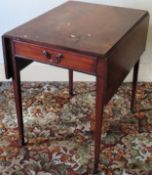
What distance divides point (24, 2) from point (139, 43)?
3.04 feet

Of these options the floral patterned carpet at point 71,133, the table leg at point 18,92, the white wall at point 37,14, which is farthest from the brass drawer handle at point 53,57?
the white wall at point 37,14

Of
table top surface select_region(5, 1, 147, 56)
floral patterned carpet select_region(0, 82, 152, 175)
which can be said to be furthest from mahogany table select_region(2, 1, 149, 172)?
floral patterned carpet select_region(0, 82, 152, 175)

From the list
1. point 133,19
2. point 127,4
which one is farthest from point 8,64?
point 127,4

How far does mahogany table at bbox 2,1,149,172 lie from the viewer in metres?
1.19

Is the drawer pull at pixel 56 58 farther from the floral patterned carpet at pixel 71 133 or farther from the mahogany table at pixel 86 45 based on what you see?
the floral patterned carpet at pixel 71 133

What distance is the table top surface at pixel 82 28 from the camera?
121 centimetres

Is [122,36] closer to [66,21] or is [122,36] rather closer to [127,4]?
[66,21]

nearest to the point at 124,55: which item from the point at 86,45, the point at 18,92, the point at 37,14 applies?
the point at 86,45

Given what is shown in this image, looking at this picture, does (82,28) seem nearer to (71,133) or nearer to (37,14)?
(71,133)

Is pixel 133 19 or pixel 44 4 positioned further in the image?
pixel 44 4

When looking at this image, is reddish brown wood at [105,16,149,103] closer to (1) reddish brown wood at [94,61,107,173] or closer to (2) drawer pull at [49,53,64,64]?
(1) reddish brown wood at [94,61,107,173]

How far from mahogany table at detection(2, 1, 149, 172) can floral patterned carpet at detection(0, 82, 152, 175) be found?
159 mm

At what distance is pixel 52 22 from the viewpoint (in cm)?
144

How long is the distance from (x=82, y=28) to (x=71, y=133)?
675 mm
